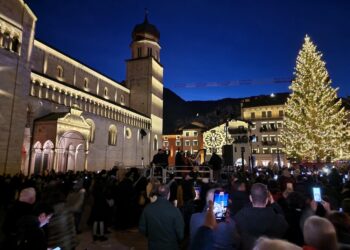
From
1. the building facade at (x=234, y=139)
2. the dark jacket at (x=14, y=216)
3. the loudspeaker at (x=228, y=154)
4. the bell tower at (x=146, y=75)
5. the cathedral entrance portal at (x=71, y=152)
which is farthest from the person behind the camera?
the bell tower at (x=146, y=75)

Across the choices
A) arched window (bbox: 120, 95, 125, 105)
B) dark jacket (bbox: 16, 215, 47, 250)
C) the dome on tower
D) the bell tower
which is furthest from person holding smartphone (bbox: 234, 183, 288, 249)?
the dome on tower

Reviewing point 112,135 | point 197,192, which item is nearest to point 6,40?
point 197,192

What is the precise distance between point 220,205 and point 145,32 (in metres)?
54.9

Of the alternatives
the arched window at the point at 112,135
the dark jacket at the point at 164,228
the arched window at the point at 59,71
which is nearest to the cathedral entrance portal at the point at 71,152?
the arched window at the point at 112,135

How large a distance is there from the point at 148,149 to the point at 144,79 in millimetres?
14113

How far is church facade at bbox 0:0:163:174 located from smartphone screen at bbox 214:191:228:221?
773 cm

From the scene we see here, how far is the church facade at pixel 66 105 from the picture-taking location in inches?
882

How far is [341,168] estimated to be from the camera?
2012 centimetres

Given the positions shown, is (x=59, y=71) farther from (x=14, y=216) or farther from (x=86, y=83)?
(x=14, y=216)

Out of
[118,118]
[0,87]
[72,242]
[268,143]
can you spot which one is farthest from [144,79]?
[72,242]

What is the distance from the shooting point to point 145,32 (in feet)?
181

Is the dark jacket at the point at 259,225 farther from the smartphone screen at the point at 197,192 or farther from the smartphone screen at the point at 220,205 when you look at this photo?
the smartphone screen at the point at 197,192

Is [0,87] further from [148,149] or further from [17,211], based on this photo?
[148,149]

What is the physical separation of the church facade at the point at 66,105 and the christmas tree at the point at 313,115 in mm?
13652
